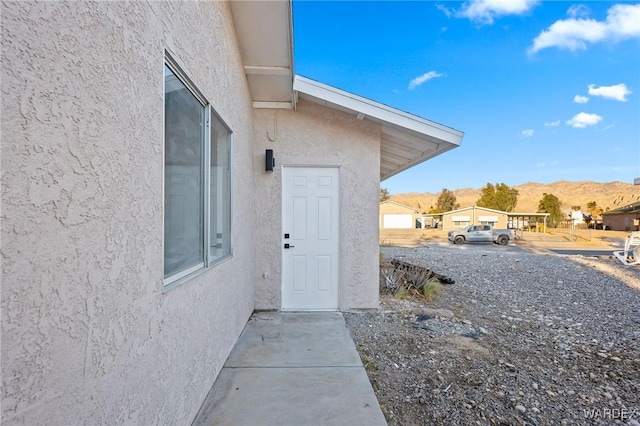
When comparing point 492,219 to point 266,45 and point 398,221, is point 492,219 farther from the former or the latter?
point 266,45

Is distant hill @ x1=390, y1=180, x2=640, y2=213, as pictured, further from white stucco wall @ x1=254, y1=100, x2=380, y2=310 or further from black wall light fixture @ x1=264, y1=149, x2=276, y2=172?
black wall light fixture @ x1=264, y1=149, x2=276, y2=172

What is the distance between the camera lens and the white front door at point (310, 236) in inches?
214

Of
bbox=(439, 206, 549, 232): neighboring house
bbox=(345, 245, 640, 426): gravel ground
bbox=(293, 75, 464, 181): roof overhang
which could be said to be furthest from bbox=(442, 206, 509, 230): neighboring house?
bbox=(293, 75, 464, 181): roof overhang

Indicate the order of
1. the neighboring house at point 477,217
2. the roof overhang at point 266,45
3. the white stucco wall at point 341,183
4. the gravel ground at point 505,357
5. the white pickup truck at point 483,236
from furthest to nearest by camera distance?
the neighboring house at point 477,217, the white pickup truck at point 483,236, the white stucco wall at point 341,183, the roof overhang at point 266,45, the gravel ground at point 505,357

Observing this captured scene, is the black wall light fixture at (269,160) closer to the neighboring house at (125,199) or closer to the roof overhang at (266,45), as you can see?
the neighboring house at (125,199)

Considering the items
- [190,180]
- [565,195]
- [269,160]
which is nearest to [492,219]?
[269,160]

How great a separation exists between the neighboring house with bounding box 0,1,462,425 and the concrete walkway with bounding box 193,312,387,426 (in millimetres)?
208

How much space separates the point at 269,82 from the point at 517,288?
755 cm

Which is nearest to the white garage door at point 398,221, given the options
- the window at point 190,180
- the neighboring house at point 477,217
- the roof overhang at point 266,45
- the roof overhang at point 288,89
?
the neighboring house at point 477,217

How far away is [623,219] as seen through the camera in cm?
3978

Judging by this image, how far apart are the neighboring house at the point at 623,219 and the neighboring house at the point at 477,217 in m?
12.1

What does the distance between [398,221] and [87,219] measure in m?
43.0

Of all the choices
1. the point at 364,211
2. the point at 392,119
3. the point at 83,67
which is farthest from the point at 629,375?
the point at 83,67

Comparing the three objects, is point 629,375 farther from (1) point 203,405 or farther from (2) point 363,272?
(1) point 203,405
